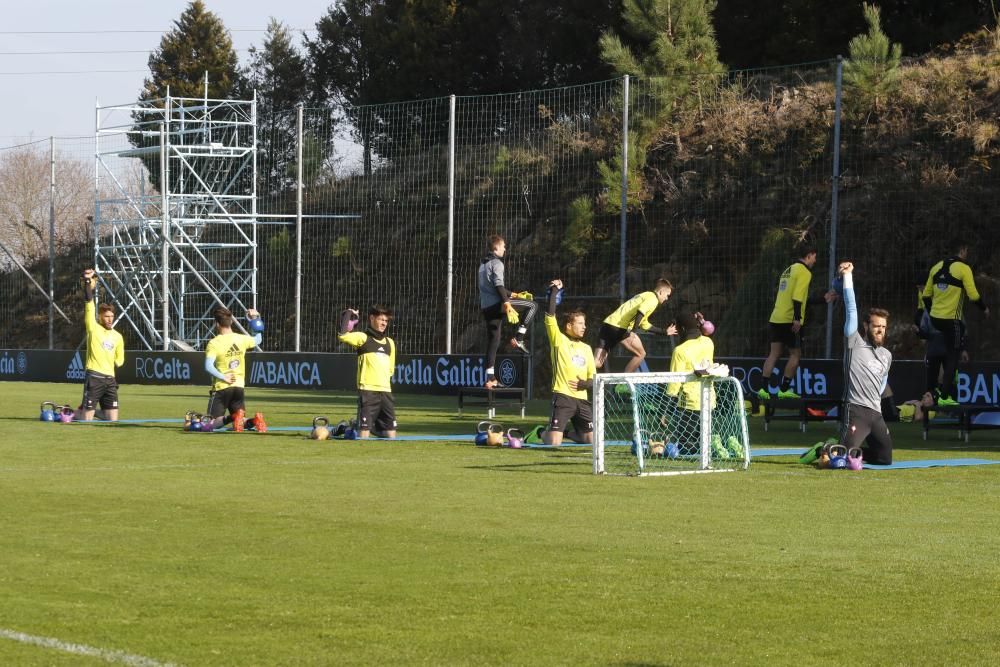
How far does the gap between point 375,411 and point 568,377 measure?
270 cm

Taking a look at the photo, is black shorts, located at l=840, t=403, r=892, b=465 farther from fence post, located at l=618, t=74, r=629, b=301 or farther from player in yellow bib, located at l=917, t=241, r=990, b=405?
fence post, located at l=618, t=74, r=629, b=301

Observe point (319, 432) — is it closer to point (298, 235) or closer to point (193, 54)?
point (298, 235)

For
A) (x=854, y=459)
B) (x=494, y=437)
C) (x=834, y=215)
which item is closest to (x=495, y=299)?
(x=494, y=437)

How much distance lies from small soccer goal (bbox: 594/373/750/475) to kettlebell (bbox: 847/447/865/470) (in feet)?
3.22

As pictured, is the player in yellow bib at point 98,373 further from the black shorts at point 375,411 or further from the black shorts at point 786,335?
→ the black shorts at point 786,335

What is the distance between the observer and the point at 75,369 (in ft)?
127

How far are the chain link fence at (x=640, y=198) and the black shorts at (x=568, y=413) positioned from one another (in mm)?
8344

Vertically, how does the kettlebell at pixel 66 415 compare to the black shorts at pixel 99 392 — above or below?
below

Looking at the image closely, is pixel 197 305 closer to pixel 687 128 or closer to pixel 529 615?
pixel 687 128

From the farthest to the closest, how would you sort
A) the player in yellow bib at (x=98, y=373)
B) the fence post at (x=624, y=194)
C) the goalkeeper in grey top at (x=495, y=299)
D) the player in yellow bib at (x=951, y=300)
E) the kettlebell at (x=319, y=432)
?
the fence post at (x=624, y=194) → the goalkeeper in grey top at (x=495, y=299) → the player in yellow bib at (x=98, y=373) → the player in yellow bib at (x=951, y=300) → the kettlebell at (x=319, y=432)

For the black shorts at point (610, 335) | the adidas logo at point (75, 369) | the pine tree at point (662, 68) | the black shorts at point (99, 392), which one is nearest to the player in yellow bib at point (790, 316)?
the black shorts at point (610, 335)

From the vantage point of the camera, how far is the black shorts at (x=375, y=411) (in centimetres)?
1831

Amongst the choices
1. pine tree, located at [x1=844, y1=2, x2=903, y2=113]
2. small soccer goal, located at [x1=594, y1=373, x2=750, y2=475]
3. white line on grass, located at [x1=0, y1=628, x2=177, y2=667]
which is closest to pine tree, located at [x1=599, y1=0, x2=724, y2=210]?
pine tree, located at [x1=844, y1=2, x2=903, y2=113]

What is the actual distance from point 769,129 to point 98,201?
62.4 feet
